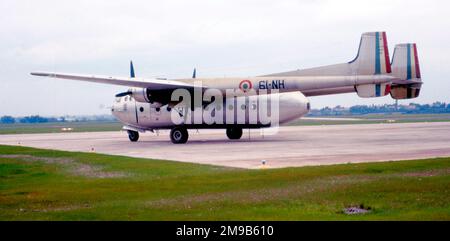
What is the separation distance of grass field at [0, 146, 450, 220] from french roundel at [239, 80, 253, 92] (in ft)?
51.6

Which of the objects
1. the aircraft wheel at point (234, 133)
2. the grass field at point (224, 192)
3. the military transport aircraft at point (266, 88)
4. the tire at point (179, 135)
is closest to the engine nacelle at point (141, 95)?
the military transport aircraft at point (266, 88)

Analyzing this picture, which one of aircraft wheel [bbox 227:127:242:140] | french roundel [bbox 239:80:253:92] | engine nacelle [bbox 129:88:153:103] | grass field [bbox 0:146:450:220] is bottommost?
grass field [bbox 0:146:450:220]

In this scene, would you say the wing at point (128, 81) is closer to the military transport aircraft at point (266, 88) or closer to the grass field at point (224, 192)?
the military transport aircraft at point (266, 88)

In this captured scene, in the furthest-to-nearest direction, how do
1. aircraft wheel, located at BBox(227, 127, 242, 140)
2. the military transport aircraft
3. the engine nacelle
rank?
aircraft wheel, located at BBox(227, 127, 242, 140) < the engine nacelle < the military transport aircraft

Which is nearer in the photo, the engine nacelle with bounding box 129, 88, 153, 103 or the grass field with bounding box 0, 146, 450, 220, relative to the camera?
the grass field with bounding box 0, 146, 450, 220

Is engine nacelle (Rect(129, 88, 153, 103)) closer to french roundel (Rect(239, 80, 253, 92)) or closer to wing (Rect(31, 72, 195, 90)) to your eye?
wing (Rect(31, 72, 195, 90))

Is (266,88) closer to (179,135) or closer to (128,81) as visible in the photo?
(179,135)

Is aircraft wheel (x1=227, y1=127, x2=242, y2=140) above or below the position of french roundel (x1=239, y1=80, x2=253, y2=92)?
below

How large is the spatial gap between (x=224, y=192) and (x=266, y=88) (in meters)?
22.7

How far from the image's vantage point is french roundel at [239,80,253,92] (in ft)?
130

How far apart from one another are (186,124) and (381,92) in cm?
1230

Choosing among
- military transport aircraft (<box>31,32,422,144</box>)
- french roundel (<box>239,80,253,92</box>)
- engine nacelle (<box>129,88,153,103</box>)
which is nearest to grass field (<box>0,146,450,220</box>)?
military transport aircraft (<box>31,32,422,144</box>)

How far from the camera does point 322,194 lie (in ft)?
53.3
